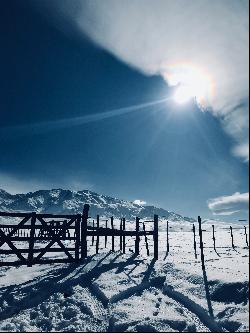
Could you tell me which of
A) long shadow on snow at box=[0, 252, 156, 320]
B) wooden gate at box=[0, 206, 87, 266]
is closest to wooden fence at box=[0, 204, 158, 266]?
wooden gate at box=[0, 206, 87, 266]

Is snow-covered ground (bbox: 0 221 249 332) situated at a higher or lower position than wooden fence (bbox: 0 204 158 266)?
lower

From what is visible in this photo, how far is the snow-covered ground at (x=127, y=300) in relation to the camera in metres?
6.02

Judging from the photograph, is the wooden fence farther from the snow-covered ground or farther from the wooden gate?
the snow-covered ground

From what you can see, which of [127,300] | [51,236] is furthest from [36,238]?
[127,300]

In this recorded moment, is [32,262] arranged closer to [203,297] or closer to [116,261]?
[116,261]

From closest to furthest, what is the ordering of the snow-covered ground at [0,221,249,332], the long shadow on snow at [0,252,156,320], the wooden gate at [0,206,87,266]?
the snow-covered ground at [0,221,249,332], the long shadow on snow at [0,252,156,320], the wooden gate at [0,206,87,266]

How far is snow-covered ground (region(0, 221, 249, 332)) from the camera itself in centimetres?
602

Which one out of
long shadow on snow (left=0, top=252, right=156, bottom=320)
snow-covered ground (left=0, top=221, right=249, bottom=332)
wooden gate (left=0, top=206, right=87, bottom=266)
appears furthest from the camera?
wooden gate (left=0, top=206, right=87, bottom=266)

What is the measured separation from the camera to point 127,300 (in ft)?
Answer: 24.7

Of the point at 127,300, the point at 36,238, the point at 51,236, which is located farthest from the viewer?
the point at 51,236

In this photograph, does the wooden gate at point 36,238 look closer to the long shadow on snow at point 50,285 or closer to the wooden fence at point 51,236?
the wooden fence at point 51,236

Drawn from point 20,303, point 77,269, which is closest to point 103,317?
point 20,303

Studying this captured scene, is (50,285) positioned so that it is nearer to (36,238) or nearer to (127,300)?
(127,300)

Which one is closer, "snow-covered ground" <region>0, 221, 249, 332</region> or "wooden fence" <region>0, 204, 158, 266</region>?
"snow-covered ground" <region>0, 221, 249, 332</region>
